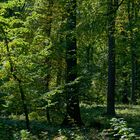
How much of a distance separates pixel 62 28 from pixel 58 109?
405 centimetres

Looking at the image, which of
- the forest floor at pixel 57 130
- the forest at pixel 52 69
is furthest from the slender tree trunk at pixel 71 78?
the forest floor at pixel 57 130

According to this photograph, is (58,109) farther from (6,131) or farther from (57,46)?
(6,131)

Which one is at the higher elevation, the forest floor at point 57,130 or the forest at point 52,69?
the forest at point 52,69

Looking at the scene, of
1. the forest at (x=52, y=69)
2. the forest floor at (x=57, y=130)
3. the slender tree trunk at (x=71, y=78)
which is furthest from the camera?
the slender tree trunk at (x=71, y=78)

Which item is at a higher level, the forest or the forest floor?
the forest

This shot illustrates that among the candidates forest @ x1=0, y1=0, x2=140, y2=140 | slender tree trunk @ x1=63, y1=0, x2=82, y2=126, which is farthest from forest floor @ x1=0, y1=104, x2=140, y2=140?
slender tree trunk @ x1=63, y1=0, x2=82, y2=126

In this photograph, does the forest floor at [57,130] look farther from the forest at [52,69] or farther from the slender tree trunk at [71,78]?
the slender tree trunk at [71,78]

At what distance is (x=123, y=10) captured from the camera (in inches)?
1334

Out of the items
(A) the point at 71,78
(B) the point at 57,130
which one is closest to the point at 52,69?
(A) the point at 71,78

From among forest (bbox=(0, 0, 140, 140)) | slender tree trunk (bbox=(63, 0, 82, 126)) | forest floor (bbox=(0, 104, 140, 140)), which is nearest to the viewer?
forest floor (bbox=(0, 104, 140, 140))

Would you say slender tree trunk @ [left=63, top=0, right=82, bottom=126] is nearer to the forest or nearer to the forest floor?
the forest

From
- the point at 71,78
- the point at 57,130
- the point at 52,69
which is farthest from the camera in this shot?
the point at 52,69

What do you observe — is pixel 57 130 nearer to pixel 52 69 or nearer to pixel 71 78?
pixel 71 78

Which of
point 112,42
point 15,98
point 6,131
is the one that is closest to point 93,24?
point 15,98
